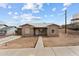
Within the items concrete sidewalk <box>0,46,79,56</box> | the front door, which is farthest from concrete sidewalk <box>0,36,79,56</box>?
the front door

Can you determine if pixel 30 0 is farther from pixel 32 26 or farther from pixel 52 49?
pixel 52 49

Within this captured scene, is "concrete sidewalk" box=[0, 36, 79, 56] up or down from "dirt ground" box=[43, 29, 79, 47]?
down

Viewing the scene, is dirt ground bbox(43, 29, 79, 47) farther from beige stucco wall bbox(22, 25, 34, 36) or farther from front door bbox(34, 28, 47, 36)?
beige stucco wall bbox(22, 25, 34, 36)

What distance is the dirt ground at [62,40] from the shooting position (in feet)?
10.7

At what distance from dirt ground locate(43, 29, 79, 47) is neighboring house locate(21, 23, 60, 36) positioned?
0.09 metres

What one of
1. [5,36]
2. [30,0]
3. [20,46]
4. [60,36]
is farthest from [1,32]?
[60,36]

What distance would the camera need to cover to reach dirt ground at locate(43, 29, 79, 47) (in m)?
3.25

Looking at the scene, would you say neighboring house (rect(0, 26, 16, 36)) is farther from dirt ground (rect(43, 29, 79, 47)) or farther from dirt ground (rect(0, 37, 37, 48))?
dirt ground (rect(43, 29, 79, 47))

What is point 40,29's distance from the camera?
3.29 metres

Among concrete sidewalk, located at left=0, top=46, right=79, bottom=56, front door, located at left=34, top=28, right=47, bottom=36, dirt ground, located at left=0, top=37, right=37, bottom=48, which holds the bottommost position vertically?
concrete sidewalk, located at left=0, top=46, right=79, bottom=56

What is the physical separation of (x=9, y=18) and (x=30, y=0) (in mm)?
470

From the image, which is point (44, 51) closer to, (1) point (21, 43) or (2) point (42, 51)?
(2) point (42, 51)

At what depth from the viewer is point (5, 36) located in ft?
10.7

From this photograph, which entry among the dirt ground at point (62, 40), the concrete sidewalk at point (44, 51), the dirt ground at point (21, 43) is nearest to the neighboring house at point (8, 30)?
the dirt ground at point (21, 43)
